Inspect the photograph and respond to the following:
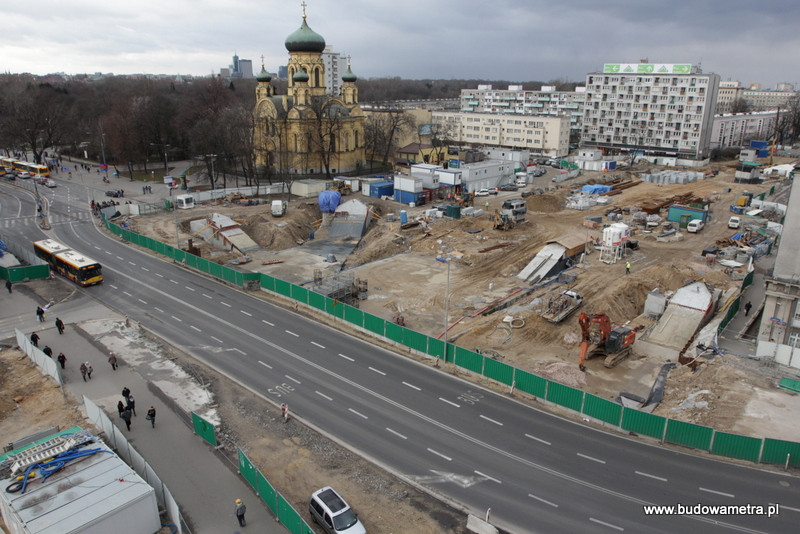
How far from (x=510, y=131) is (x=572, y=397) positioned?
97966mm

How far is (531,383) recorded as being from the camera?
86.2ft

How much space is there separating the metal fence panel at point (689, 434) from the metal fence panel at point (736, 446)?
0.29 metres

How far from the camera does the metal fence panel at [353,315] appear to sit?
1315 inches

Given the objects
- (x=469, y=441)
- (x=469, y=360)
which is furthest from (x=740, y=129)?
(x=469, y=441)

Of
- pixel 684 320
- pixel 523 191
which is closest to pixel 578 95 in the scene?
pixel 523 191

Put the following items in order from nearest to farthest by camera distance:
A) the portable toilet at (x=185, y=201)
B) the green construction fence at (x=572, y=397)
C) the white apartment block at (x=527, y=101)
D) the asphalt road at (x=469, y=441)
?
the asphalt road at (x=469, y=441), the green construction fence at (x=572, y=397), the portable toilet at (x=185, y=201), the white apartment block at (x=527, y=101)

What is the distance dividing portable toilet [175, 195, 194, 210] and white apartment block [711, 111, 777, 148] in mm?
106828

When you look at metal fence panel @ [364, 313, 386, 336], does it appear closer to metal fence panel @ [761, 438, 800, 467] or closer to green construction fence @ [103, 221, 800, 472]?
green construction fence @ [103, 221, 800, 472]

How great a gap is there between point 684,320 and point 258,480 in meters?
26.8

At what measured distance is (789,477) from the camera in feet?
67.7

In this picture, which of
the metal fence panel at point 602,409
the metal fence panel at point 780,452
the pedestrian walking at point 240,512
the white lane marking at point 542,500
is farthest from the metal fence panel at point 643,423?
the pedestrian walking at point 240,512

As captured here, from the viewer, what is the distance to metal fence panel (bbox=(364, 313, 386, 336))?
3234cm

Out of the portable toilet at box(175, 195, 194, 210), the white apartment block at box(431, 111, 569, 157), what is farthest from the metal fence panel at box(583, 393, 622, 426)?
the white apartment block at box(431, 111, 569, 157)

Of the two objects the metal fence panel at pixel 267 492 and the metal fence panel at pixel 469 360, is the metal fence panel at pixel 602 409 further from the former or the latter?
the metal fence panel at pixel 267 492
